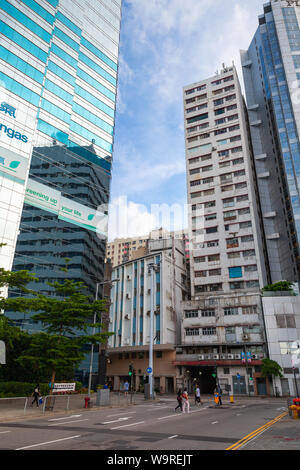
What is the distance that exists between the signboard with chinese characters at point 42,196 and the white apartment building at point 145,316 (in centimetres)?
2069

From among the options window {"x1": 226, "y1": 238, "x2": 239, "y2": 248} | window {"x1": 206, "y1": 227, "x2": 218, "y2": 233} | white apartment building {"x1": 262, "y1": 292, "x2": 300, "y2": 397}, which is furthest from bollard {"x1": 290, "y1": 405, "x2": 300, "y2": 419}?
window {"x1": 206, "y1": 227, "x2": 218, "y2": 233}

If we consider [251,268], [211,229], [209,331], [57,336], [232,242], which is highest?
[211,229]

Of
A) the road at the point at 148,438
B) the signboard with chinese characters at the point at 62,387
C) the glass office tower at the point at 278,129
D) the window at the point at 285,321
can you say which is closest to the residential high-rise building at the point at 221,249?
the window at the point at 285,321

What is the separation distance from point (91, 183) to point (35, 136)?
10.8m

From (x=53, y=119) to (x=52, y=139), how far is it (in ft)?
10.4

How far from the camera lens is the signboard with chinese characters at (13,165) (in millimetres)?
40250

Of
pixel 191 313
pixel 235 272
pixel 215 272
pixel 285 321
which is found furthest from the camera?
pixel 215 272

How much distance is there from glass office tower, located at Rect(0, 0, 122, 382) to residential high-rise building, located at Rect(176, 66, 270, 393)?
63.8 feet

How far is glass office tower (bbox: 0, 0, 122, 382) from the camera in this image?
136 ft

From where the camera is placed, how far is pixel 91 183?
170 feet

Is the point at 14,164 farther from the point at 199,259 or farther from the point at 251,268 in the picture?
the point at 251,268

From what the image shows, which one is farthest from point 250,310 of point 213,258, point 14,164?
point 14,164

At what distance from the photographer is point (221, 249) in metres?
61.8
